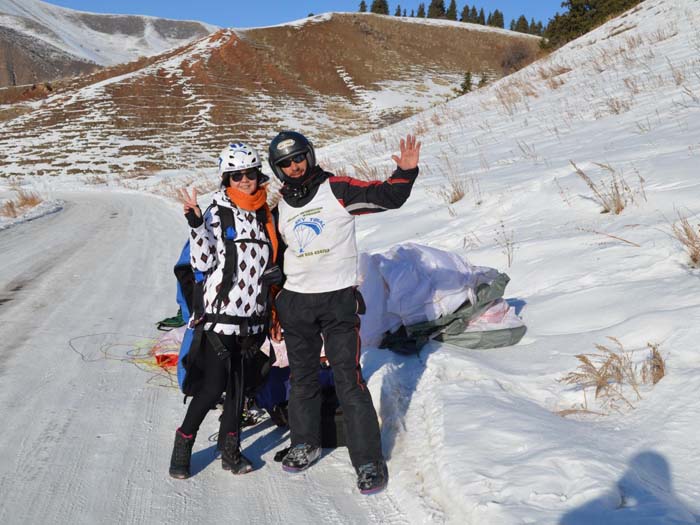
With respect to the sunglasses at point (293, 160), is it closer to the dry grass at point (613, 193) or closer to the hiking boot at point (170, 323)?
the hiking boot at point (170, 323)

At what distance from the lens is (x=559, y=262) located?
17.1 ft

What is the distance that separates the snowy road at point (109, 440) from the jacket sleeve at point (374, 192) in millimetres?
1506

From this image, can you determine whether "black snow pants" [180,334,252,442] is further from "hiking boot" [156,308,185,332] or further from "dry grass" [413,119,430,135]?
"dry grass" [413,119,430,135]

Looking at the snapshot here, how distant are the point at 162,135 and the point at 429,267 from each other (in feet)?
137

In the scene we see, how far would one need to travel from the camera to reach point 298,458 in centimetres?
329

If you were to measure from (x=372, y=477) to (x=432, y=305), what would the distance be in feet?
5.70

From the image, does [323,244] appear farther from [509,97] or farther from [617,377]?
[509,97]

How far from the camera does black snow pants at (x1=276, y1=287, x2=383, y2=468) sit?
10.5ft

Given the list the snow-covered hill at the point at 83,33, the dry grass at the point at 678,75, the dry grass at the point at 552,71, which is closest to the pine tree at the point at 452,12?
the snow-covered hill at the point at 83,33

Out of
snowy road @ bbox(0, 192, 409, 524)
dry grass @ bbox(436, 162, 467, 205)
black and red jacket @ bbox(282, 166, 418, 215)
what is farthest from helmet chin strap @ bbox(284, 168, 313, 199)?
dry grass @ bbox(436, 162, 467, 205)

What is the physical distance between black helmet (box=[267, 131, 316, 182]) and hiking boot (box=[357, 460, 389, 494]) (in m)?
1.61

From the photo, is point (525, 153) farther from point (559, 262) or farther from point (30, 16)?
point (30, 16)

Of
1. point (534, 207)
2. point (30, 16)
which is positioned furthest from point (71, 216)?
point (30, 16)

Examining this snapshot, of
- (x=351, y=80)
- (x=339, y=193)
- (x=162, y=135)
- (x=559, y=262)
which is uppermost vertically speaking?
(x=351, y=80)
